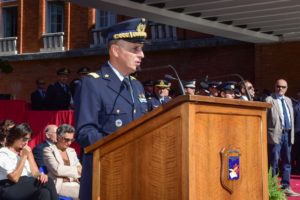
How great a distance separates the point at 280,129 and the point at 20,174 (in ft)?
16.4

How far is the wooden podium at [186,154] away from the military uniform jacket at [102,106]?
6.5 inches

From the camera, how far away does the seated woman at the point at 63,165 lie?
7434mm

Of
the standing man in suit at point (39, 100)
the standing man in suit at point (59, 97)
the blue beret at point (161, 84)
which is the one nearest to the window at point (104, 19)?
the standing man in suit at point (39, 100)

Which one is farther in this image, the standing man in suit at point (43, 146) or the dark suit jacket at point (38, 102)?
the dark suit jacket at point (38, 102)

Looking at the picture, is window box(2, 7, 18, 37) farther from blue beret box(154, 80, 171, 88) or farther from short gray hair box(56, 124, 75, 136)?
short gray hair box(56, 124, 75, 136)

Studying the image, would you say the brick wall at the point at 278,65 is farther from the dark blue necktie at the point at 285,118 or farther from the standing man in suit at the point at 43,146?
the standing man in suit at the point at 43,146

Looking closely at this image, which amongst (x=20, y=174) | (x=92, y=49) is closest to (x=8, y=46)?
(x=92, y=49)

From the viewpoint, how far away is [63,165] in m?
7.58

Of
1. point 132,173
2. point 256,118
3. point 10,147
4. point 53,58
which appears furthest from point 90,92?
point 53,58

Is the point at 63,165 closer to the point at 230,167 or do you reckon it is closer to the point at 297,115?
the point at 230,167

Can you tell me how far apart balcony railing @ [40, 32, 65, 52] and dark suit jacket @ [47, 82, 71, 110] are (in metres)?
9.84

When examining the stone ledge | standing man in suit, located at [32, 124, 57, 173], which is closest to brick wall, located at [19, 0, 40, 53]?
the stone ledge

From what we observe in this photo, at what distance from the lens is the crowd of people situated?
3.40 meters

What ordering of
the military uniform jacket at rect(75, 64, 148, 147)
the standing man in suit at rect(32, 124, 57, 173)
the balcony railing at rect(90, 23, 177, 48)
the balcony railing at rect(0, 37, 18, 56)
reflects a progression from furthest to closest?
the balcony railing at rect(0, 37, 18, 56), the balcony railing at rect(90, 23, 177, 48), the standing man in suit at rect(32, 124, 57, 173), the military uniform jacket at rect(75, 64, 148, 147)
